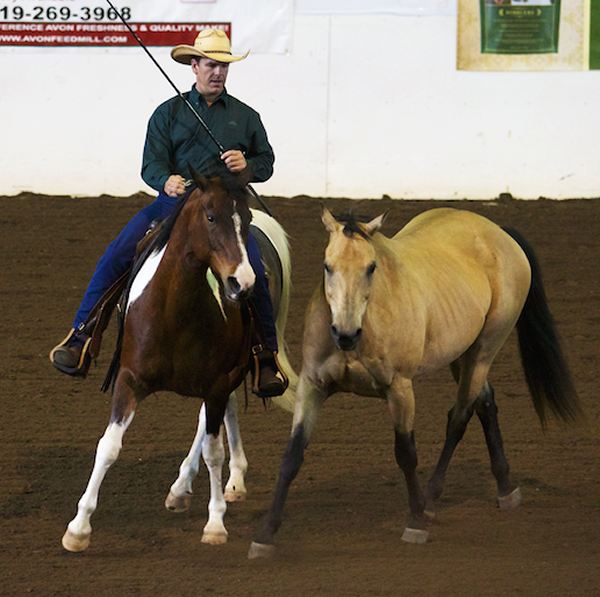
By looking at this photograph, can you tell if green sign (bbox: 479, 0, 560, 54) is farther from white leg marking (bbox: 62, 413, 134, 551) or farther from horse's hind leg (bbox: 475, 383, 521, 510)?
white leg marking (bbox: 62, 413, 134, 551)

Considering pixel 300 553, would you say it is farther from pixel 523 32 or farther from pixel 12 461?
pixel 523 32

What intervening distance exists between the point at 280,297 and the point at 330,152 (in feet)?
19.0

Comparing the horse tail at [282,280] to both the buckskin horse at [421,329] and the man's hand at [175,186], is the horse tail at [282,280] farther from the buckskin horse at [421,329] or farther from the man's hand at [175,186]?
the man's hand at [175,186]

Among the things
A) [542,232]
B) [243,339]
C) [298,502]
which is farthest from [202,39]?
[542,232]

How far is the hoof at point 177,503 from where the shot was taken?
7082mm

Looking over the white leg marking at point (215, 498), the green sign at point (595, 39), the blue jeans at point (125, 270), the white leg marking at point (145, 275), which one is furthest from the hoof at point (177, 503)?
the green sign at point (595, 39)

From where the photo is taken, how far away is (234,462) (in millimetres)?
7535

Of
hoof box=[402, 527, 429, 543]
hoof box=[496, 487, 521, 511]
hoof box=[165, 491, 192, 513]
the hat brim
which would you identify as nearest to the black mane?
the hat brim

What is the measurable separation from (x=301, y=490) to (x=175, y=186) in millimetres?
1932

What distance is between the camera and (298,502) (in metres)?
7.29

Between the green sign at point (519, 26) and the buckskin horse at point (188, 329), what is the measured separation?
7301 mm

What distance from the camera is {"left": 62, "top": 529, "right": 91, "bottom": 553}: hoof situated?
630cm

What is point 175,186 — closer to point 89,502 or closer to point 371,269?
point 371,269

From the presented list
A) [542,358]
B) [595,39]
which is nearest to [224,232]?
[542,358]
